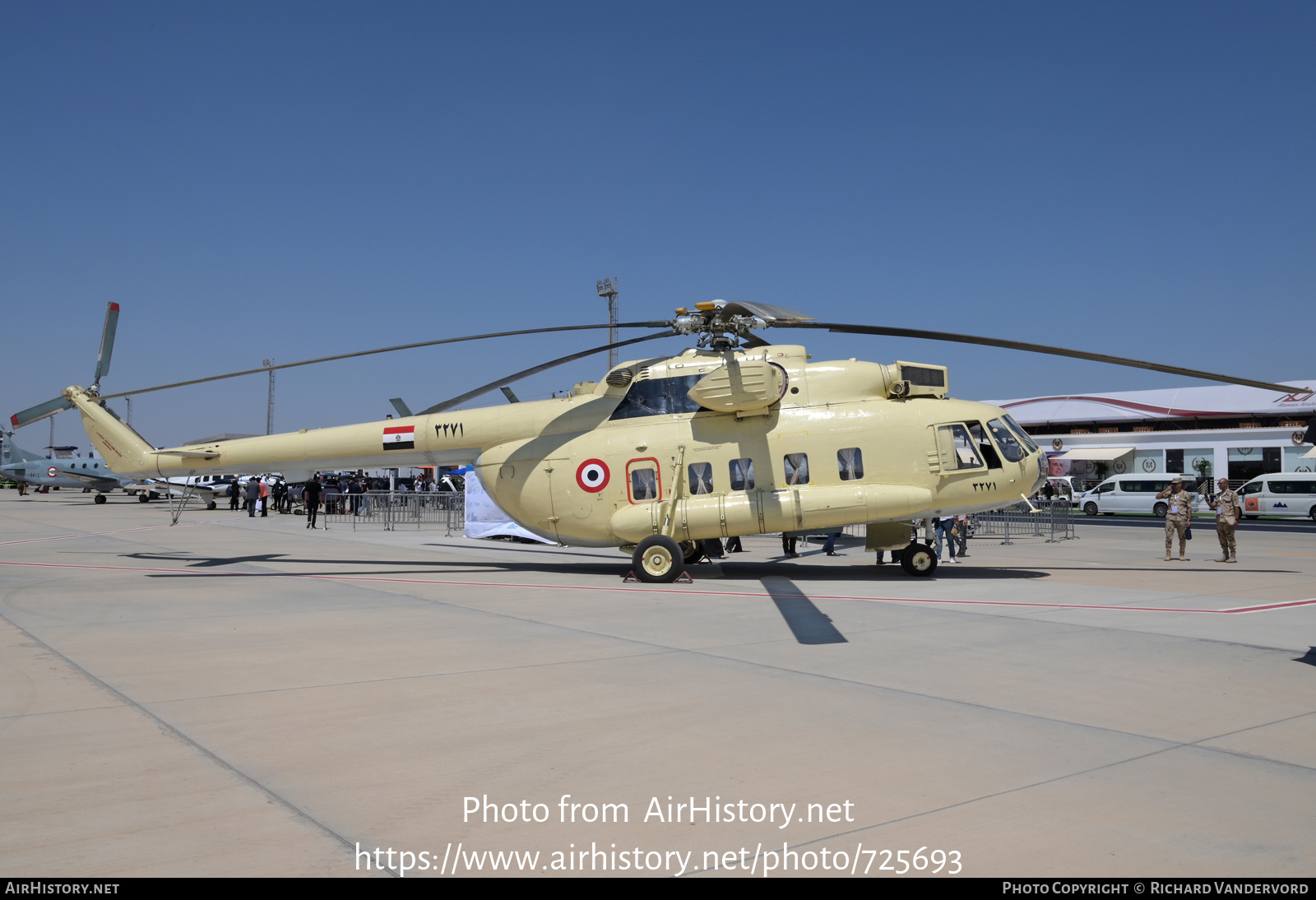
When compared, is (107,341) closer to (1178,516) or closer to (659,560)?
(659,560)

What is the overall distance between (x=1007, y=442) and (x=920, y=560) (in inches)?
98.4

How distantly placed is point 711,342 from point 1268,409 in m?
54.5

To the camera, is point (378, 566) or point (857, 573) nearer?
point (857, 573)

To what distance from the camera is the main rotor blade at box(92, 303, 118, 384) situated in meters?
18.4

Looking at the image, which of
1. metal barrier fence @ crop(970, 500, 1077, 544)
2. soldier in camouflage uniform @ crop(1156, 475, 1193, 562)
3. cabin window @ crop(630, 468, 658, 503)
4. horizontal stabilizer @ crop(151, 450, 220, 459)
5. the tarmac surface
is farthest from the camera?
metal barrier fence @ crop(970, 500, 1077, 544)

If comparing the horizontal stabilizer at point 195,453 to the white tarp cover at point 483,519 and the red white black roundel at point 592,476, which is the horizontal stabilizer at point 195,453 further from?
the white tarp cover at point 483,519

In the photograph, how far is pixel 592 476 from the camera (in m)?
15.5

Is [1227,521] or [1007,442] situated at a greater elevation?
[1007,442]

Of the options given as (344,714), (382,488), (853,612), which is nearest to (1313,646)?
(853,612)

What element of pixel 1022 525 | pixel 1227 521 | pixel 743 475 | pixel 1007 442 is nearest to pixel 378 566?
pixel 743 475

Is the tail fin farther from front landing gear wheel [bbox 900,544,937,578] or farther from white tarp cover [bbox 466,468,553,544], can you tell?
front landing gear wheel [bbox 900,544,937,578]

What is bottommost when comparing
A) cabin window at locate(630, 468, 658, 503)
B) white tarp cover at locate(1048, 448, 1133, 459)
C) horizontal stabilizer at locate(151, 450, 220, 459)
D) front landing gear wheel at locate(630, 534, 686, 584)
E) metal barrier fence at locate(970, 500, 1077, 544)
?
metal barrier fence at locate(970, 500, 1077, 544)

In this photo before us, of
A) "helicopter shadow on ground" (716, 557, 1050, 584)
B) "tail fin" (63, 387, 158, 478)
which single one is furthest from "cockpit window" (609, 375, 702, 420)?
"tail fin" (63, 387, 158, 478)

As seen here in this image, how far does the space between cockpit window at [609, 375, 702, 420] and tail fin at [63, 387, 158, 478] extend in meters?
10.2
